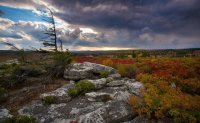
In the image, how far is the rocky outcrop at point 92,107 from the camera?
11320 mm

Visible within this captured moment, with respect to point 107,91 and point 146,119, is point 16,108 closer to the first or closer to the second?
point 107,91

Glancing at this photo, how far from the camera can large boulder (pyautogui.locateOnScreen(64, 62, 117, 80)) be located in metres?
18.3

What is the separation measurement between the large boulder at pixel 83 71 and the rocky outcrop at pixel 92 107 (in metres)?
2.00

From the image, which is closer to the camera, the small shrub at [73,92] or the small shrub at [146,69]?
the small shrub at [73,92]

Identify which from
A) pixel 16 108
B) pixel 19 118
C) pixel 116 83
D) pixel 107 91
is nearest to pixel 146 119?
pixel 107 91

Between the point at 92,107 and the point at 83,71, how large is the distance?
20.5 ft

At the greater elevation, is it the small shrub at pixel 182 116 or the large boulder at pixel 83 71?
the large boulder at pixel 83 71

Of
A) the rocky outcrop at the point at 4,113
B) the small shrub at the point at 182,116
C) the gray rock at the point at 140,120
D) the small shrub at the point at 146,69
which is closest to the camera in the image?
the small shrub at the point at 182,116

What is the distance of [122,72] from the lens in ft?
65.0

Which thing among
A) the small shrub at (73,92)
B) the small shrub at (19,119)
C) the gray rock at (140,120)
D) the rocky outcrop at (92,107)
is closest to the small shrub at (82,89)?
the small shrub at (73,92)

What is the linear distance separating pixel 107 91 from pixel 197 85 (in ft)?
23.8

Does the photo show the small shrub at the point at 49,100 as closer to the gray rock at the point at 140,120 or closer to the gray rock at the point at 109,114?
the gray rock at the point at 109,114

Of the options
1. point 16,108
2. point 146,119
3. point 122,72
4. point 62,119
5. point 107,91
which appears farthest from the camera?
point 122,72

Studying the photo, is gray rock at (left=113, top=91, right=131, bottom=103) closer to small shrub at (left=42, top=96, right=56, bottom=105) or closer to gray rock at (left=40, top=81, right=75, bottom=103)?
gray rock at (left=40, top=81, right=75, bottom=103)
